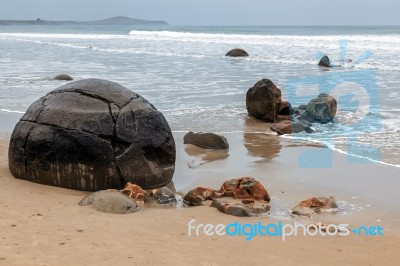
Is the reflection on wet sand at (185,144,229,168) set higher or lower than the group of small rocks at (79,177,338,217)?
lower

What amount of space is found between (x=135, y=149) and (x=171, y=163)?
Result: 63 centimetres

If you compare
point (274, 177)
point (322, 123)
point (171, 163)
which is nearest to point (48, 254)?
point (171, 163)

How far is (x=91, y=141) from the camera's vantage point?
604cm

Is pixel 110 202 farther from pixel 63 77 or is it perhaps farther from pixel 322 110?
pixel 63 77

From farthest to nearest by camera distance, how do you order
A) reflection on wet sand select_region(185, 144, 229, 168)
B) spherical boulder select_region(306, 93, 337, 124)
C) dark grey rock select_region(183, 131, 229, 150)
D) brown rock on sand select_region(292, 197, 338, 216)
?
1. spherical boulder select_region(306, 93, 337, 124)
2. dark grey rock select_region(183, 131, 229, 150)
3. reflection on wet sand select_region(185, 144, 229, 168)
4. brown rock on sand select_region(292, 197, 338, 216)

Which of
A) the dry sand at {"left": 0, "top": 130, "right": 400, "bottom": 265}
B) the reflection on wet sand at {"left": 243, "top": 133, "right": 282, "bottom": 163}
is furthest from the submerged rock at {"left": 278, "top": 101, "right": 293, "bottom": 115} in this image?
the dry sand at {"left": 0, "top": 130, "right": 400, "bottom": 265}

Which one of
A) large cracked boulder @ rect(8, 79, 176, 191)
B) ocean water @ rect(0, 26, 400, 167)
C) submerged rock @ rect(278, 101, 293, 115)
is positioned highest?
large cracked boulder @ rect(8, 79, 176, 191)

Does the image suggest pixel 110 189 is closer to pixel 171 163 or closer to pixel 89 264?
pixel 171 163

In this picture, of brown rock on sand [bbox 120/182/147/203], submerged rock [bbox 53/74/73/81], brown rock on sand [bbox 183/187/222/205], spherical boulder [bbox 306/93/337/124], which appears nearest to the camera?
brown rock on sand [bbox 120/182/147/203]

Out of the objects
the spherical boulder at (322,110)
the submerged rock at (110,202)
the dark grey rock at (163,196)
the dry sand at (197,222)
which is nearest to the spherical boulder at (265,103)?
the spherical boulder at (322,110)

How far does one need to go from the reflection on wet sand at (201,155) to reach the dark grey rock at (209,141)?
0.10m

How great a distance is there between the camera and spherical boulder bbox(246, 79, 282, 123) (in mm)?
11516

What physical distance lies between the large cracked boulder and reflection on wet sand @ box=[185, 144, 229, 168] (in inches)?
54.5

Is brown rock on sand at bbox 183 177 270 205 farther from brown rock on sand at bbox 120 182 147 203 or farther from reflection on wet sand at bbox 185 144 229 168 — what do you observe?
reflection on wet sand at bbox 185 144 229 168
